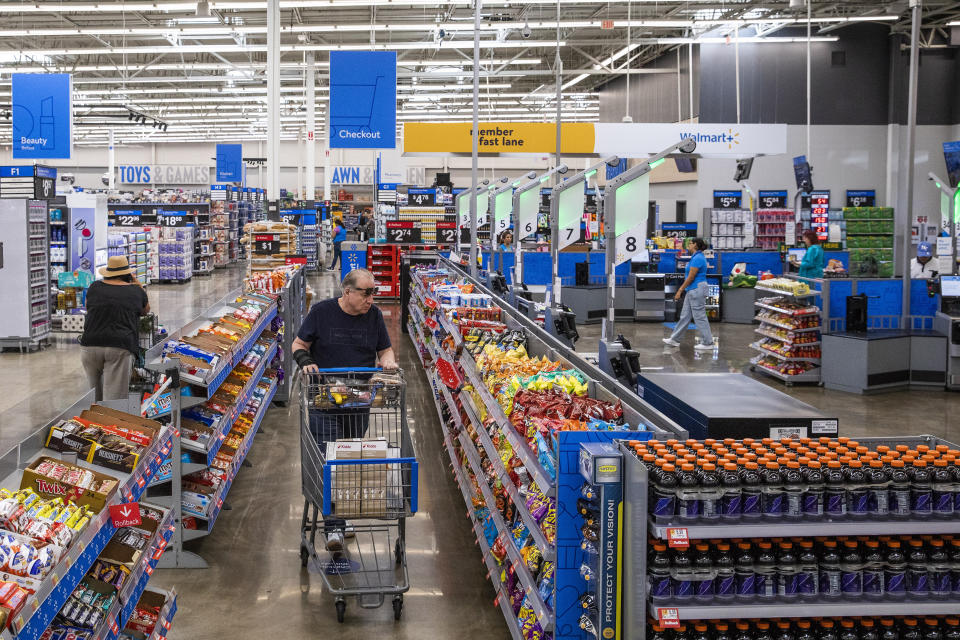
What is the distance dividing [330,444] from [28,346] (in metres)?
9.59

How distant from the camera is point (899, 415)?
8883 mm

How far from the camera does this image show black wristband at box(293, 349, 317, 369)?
498cm

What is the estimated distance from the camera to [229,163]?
30.6 m

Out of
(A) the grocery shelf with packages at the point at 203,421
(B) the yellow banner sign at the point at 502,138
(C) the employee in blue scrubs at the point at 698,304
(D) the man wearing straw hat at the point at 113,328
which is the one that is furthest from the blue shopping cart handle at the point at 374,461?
(B) the yellow banner sign at the point at 502,138

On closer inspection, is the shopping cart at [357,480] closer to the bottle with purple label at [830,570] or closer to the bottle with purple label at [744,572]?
the bottle with purple label at [744,572]

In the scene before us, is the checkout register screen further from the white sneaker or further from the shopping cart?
the white sneaker

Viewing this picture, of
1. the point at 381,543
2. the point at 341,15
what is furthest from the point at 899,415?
the point at 341,15

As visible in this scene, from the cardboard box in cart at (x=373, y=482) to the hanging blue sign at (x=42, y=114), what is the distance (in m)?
13.9

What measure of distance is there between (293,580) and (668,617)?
2604mm

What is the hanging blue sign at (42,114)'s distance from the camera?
16.1 meters

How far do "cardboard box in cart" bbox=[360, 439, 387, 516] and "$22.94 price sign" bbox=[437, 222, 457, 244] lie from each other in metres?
14.2

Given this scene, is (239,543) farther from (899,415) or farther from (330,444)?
(899,415)

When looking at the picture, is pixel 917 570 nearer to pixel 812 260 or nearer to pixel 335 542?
pixel 335 542

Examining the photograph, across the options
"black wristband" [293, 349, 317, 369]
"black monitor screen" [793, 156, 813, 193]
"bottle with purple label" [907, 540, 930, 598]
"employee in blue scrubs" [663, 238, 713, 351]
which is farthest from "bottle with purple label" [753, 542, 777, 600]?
"black monitor screen" [793, 156, 813, 193]
